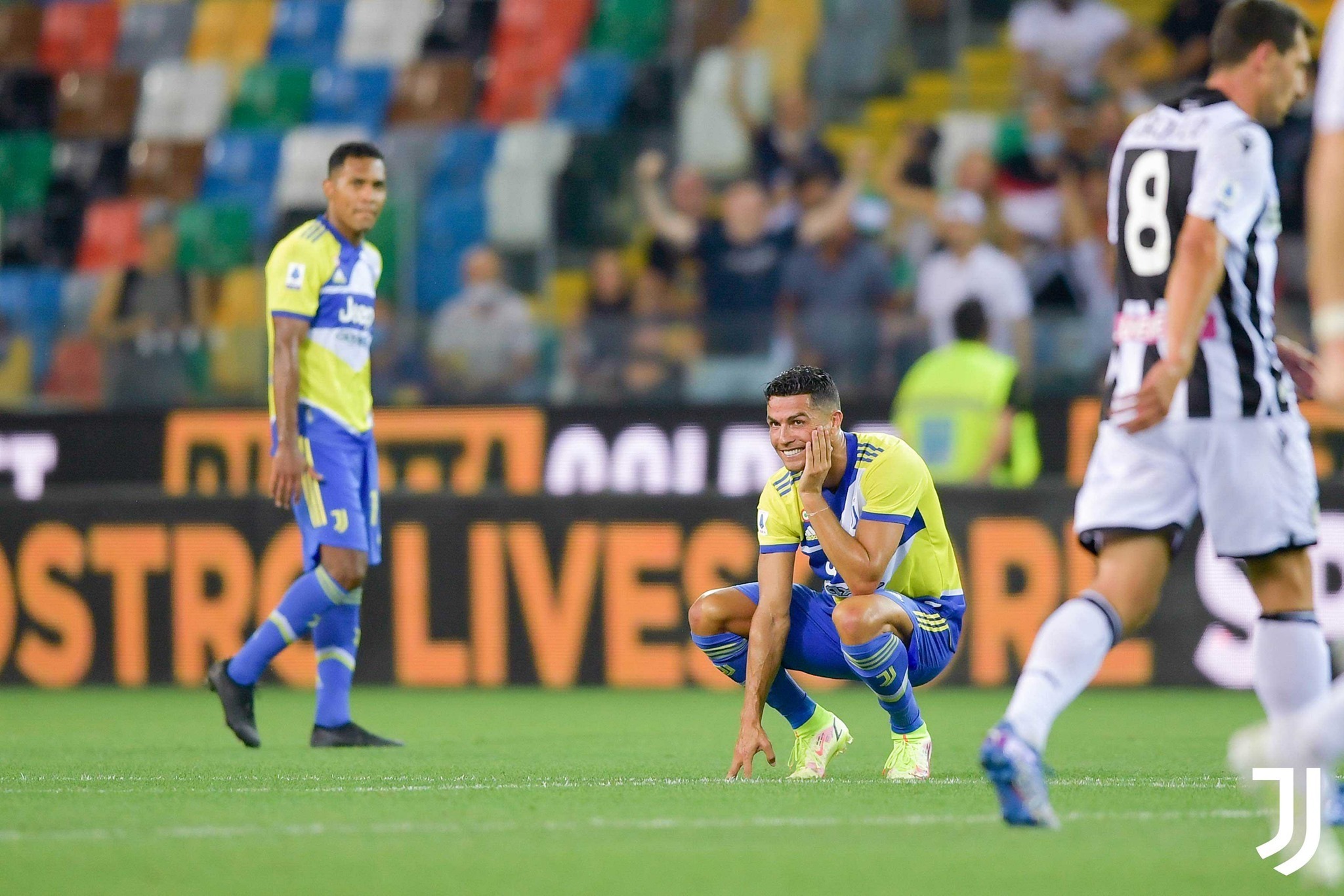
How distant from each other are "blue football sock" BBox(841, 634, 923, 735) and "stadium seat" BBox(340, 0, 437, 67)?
11.2 m

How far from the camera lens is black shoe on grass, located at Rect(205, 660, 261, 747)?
7.28 meters

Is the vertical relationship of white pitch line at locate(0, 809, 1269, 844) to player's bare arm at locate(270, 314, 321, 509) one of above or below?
below

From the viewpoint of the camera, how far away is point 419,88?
15633 millimetres

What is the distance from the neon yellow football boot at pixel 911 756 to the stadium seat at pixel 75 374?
7.43 metres

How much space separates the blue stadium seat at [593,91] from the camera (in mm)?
14602

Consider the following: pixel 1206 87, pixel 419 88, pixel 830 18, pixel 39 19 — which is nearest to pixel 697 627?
pixel 1206 87

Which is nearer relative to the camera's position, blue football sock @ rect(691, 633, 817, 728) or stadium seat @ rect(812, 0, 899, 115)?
blue football sock @ rect(691, 633, 817, 728)

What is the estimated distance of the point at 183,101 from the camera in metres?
16.2

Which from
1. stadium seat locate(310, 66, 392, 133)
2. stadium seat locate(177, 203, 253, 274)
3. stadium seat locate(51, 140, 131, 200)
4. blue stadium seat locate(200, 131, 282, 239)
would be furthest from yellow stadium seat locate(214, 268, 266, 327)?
stadium seat locate(310, 66, 392, 133)

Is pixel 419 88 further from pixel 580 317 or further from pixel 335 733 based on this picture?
pixel 335 733

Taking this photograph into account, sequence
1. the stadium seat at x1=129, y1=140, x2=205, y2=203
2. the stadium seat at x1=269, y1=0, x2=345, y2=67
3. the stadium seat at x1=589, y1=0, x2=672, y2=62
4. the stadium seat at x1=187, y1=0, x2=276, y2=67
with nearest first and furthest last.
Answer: the stadium seat at x1=129, y1=140, x2=205, y2=203 < the stadium seat at x1=589, y1=0, x2=672, y2=62 < the stadium seat at x1=269, y1=0, x2=345, y2=67 < the stadium seat at x1=187, y1=0, x2=276, y2=67

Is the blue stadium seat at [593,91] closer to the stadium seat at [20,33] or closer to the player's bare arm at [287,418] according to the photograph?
the stadium seat at [20,33]

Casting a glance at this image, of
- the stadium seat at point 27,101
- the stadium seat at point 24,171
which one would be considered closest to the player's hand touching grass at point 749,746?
the stadium seat at point 24,171

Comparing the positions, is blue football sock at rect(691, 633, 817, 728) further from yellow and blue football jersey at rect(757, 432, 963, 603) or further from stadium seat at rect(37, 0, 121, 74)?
stadium seat at rect(37, 0, 121, 74)
